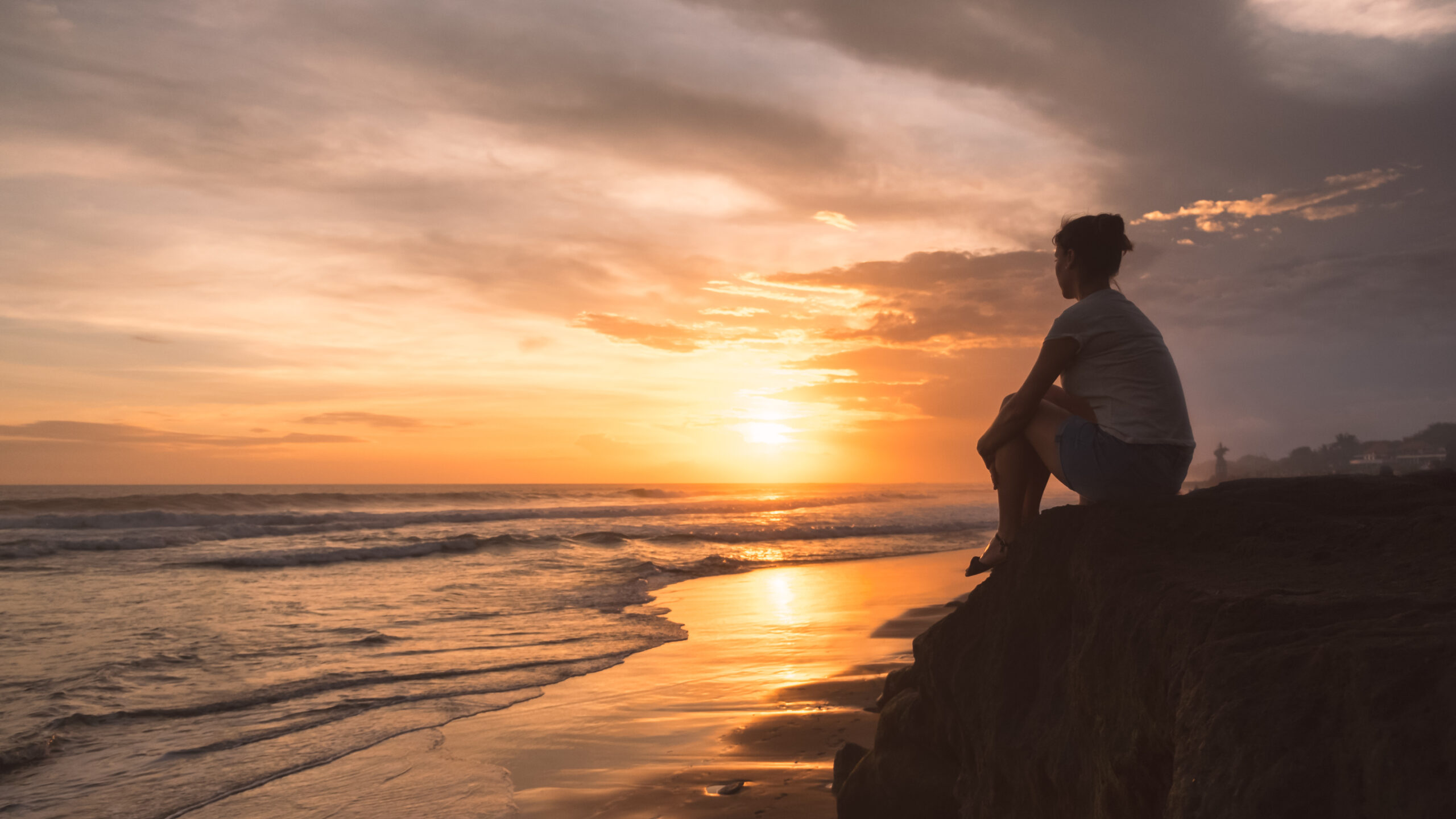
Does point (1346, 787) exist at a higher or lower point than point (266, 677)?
higher

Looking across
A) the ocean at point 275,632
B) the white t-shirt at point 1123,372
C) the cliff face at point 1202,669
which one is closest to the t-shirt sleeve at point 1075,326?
the white t-shirt at point 1123,372

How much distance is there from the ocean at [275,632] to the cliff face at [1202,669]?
486cm

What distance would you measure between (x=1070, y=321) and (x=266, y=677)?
8209mm

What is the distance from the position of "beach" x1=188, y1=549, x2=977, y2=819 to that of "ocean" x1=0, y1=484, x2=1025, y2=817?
0.42 meters

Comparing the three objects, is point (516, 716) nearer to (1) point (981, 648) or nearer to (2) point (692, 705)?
(2) point (692, 705)

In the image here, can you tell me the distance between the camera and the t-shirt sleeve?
3.61 metres

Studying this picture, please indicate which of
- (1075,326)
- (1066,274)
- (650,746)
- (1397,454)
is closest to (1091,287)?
(1066,274)

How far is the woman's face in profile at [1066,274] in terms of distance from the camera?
3.88 m

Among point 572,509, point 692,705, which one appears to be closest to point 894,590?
point 692,705

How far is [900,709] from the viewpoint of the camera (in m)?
4.30

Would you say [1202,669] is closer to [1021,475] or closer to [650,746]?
[1021,475]

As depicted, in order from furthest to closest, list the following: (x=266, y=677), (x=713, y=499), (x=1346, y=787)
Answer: (x=713, y=499) → (x=266, y=677) → (x=1346, y=787)

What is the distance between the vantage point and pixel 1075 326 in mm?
3625

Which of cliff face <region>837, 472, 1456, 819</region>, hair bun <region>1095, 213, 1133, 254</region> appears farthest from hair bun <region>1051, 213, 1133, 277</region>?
cliff face <region>837, 472, 1456, 819</region>
